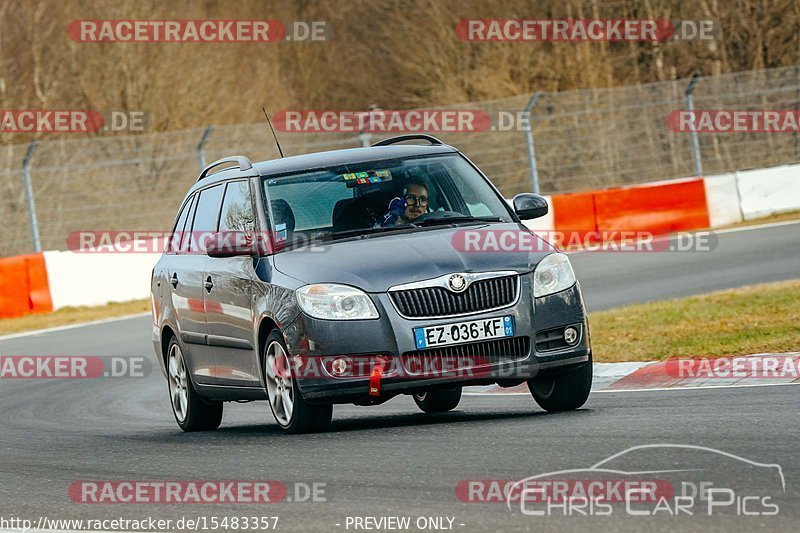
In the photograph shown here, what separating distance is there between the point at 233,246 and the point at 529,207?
1930mm

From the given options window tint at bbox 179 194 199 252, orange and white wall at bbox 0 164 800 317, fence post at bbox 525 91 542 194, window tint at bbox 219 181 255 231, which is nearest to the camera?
window tint at bbox 219 181 255 231

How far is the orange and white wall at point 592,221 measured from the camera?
22.8 meters

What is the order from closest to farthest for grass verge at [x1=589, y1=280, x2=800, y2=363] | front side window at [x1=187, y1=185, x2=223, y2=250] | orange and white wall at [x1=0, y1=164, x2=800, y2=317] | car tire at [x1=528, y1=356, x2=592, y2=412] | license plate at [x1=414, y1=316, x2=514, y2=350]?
license plate at [x1=414, y1=316, x2=514, y2=350] < car tire at [x1=528, y1=356, x2=592, y2=412] < front side window at [x1=187, y1=185, x2=223, y2=250] < grass verge at [x1=589, y1=280, x2=800, y2=363] < orange and white wall at [x1=0, y1=164, x2=800, y2=317]

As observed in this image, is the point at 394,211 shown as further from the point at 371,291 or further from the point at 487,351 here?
the point at 487,351

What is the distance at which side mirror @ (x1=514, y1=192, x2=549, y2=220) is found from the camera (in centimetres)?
974

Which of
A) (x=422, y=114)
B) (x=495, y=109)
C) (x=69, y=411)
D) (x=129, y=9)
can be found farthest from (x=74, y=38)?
(x=69, y=411)

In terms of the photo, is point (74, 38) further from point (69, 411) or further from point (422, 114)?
point (69, 411)

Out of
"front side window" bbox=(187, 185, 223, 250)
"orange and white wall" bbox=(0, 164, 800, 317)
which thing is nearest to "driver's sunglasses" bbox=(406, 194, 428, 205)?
"front side window" bbox=(187, 185, 223, 250)

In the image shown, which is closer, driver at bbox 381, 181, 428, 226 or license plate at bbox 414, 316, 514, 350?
license plate at bbox 414, 316, 514, 350

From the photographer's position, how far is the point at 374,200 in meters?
9.62

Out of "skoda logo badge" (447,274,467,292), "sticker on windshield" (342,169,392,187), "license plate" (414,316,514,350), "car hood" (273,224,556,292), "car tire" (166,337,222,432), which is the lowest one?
"car tire" (166,337,222,432)

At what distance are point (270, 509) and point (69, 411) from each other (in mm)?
6673

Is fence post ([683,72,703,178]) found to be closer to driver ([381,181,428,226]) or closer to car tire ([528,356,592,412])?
driver ([381,181,428,226])

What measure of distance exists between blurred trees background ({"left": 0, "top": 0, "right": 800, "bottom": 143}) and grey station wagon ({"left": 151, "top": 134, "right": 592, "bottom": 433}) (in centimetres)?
2935
